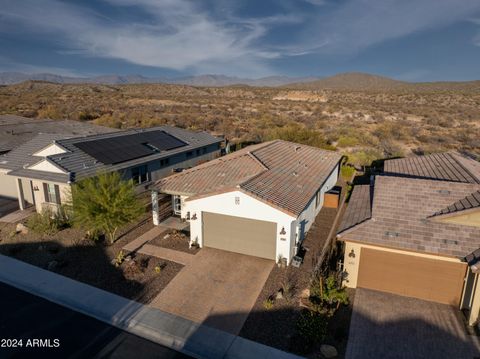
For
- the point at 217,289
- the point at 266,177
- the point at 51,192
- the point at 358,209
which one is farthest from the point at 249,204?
the point at 51,192

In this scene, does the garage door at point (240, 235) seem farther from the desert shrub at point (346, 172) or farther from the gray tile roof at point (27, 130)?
the gray tile roof at point (27, 130)

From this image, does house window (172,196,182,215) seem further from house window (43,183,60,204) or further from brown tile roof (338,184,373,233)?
brown tile roof (338,184,373,233)

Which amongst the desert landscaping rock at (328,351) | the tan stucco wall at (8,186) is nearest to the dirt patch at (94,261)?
the tan stucco wall at (8,186)

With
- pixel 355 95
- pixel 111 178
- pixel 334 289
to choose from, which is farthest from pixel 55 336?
pixel 355 95

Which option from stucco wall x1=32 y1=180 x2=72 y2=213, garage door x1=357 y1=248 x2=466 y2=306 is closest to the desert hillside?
garage door x1=357 y1=248 x2=466 y2=306

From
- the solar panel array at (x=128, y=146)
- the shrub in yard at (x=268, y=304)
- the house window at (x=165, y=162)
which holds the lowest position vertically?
the shrub in yard at (x=268, y=304)

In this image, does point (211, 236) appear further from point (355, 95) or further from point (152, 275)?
point (355, 95)
